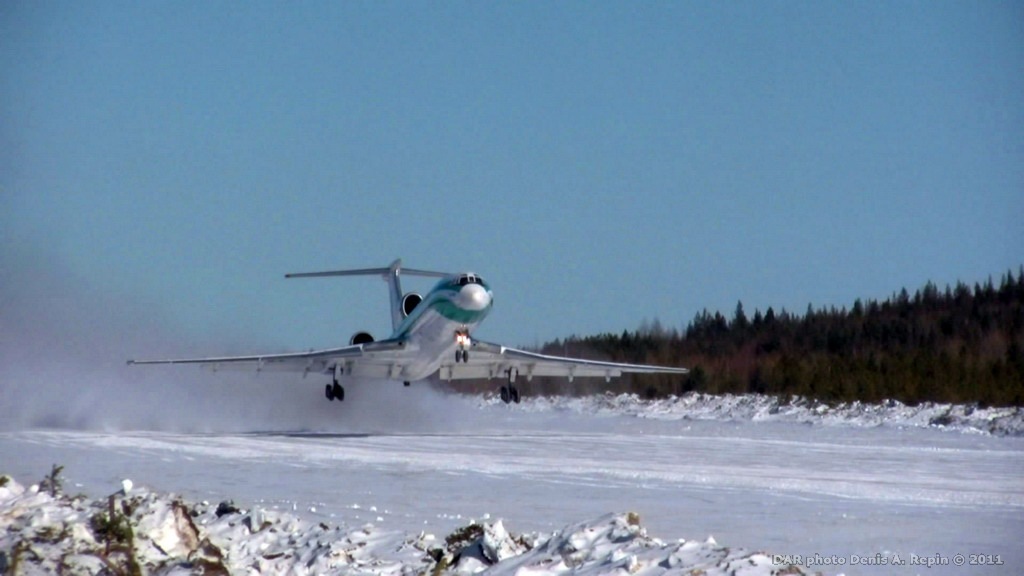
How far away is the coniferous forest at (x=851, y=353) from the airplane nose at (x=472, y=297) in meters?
17.8

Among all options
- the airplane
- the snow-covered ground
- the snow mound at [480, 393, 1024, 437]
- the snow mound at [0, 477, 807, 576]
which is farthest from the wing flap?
the snow mound at [0, 477, 807, 576]

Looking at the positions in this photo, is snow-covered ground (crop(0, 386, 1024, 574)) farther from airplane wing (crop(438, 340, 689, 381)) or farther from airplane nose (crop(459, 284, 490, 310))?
airplane wing (crop(438, 340, 689, 381))

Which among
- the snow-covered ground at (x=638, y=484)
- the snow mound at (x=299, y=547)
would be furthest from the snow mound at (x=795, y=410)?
the snow mound at (x=299, y=547)

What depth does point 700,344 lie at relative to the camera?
69875 mm

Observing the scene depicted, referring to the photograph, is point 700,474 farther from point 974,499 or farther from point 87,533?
point 87,533

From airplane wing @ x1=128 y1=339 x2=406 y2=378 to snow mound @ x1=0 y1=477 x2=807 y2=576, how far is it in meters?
21.7

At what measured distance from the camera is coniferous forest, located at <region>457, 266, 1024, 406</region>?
133 feet

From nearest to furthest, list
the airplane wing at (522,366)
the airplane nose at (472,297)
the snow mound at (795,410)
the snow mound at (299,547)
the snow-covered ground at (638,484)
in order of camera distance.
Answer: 1. the snow mound at (299,547)
2. the snow-covered ground at (638,484)
3. the airplane nose at (472,297)
4. the snow mound at (795,410)
5. the airplane wing at (522,366)

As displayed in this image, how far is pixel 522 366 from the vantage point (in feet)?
126

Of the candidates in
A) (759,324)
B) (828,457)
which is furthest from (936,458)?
(759,324)

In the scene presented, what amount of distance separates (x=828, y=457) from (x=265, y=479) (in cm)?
1121

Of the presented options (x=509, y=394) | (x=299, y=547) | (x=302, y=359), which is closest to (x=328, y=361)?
(x=302, y=359)

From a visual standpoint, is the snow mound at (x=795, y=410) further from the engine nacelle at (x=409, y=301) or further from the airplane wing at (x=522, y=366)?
the engine nacelle at (x=409, y=301)

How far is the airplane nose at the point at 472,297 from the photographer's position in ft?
96.3
